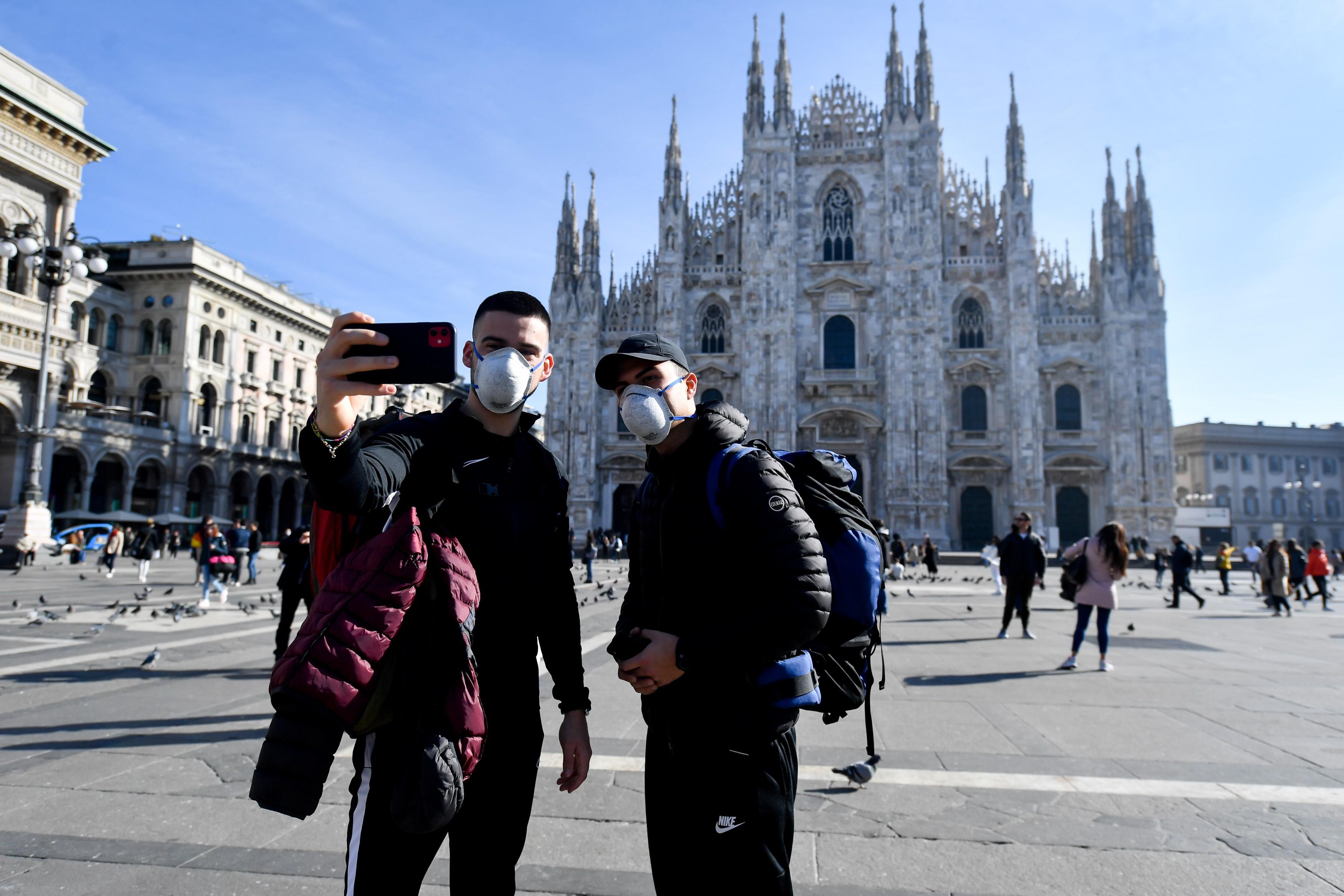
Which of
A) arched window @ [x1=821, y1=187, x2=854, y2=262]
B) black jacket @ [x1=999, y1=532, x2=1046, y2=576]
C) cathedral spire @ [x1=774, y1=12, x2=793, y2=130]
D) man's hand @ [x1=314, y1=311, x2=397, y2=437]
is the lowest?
black jacket @ [x1=999, y1=532, x2=1046, y2=576]

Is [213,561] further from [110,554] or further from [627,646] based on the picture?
[627,646]

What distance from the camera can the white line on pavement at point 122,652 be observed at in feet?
20.3

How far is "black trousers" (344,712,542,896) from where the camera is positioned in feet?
5.38

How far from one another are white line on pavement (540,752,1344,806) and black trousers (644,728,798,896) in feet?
7.33

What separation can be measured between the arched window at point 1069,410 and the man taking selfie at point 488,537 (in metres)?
33.2

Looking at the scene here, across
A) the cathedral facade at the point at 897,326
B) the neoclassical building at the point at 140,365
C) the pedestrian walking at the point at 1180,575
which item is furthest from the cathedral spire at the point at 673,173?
the pedestrian walking at the point at 1180,575

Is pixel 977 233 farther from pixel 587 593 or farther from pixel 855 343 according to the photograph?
pixel 587 593

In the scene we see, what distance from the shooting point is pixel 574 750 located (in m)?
2.00

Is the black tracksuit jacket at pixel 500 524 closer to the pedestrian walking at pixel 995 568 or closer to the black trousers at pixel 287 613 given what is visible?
the black trousers at pixel 287 613

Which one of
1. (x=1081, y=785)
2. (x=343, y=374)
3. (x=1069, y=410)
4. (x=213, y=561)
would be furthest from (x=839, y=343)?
(x=343, y=374)

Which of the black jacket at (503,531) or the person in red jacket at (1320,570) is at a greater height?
the black jacket at (503,531)

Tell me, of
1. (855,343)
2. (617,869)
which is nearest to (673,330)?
(855,343)

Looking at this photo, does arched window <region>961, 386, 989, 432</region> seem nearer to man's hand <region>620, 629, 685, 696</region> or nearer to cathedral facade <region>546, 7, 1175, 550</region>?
cathedral facade <region>546, 7, 1175, 550</region>

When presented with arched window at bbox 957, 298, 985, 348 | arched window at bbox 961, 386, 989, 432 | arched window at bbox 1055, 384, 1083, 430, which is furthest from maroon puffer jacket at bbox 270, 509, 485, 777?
arched window at bbox 1055, 384, 1083, 430
